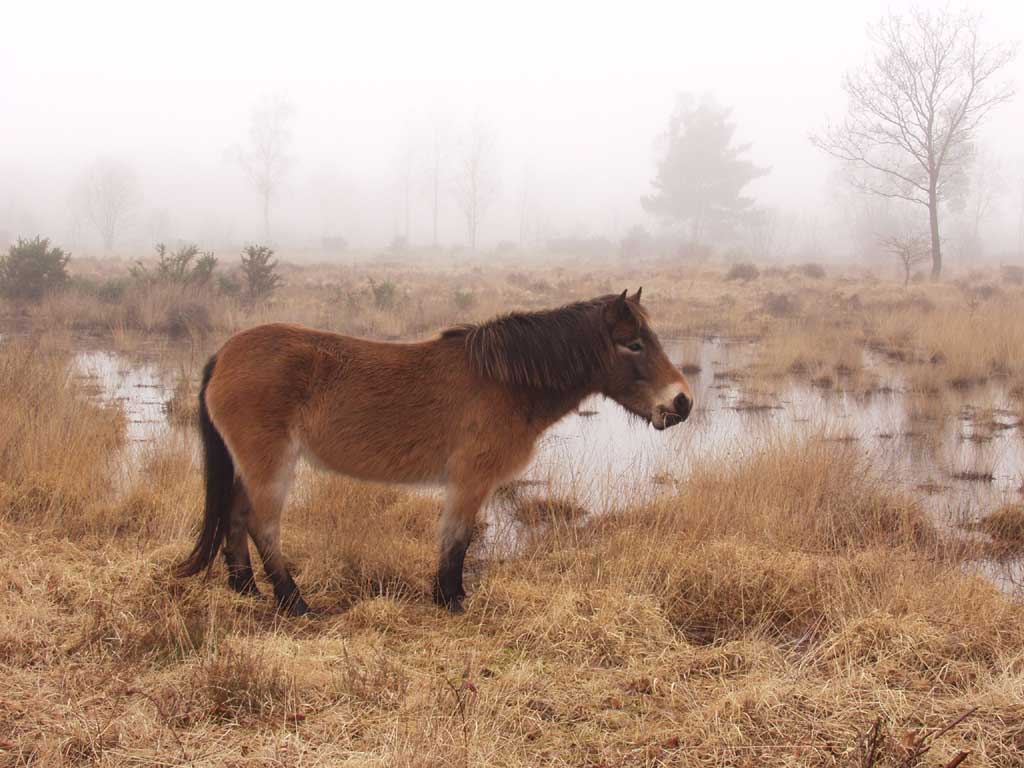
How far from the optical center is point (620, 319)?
14.9ft

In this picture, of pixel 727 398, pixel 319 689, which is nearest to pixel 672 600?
pixel 319 689

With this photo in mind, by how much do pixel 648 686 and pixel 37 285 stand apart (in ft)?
57.7

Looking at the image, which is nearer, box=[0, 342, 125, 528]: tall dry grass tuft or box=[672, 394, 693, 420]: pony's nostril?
box=[672, 394, 693, 420]: pony's nostril

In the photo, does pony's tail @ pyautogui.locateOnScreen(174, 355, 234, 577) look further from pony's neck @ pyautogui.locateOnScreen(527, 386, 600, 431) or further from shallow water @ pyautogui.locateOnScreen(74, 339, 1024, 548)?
shallow water @ pyautogui.locateOnScreen(74, 339, 1024, 548)

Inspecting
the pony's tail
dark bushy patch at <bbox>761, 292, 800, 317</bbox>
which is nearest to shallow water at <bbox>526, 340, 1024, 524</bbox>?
the pony's tail

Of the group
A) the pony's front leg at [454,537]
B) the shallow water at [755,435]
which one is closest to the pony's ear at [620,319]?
the pony's front leg at [454,537]

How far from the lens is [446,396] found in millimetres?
4371

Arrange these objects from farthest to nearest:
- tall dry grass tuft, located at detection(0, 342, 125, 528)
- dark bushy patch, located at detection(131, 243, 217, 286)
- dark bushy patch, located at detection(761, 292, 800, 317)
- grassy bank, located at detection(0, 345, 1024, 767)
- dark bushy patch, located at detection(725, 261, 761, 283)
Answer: dark bushy patch, located at detection(725, 261, 761, 283) → dark bushy patch, located at detection(761, 292, 800, 317) → dark bushy patch, located at detection(131, 243, 217, 286) → tall dry grass tuft, located at detection(0, 342, 125, 528) → grassy bank, located at detection(0, 345, 1024, 767)

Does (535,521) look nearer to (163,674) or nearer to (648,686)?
(648,686)

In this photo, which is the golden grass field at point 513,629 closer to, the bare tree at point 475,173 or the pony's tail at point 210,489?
the pony's tail at point 210,489

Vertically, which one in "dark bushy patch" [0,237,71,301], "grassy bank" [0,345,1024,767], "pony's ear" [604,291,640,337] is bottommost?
"grassy bank" [0,345,1024,767]

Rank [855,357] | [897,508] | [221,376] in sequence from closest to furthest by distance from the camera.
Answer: [221,376] < [897,508] < [855,357]

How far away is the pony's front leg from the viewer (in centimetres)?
433

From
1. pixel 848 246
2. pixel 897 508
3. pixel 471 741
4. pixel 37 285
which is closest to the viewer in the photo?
pixel 471 741
